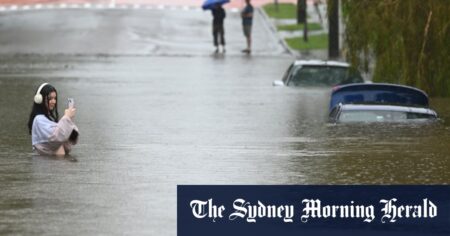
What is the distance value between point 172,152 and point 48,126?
2444 mm

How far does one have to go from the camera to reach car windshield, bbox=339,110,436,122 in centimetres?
2523

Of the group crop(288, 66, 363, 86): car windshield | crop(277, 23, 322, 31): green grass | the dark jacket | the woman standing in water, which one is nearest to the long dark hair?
A: the woman standing in water

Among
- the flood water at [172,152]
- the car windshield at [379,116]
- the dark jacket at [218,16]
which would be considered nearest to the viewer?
the flood water at [172,152]

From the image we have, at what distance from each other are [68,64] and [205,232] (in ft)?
108

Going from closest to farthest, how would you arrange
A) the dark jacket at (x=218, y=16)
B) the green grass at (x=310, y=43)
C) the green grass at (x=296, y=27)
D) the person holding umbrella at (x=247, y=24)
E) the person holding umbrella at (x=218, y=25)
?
the person holding umbrella at (x=247, y=24) → the person holding umbrella at (x=218, y=25) → the dark jacket at (x=218, y=16) → the green grass at (x=310, y=43) → the green grass at (x=296, y=27)

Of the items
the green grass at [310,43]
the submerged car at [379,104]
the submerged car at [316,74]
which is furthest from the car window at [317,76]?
the green grass at [310,43]

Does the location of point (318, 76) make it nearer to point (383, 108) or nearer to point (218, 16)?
point (383, 108)

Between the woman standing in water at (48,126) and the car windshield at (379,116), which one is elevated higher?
the woman standing in water at (48,126)

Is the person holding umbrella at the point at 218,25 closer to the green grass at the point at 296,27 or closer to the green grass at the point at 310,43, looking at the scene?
the green grass at the point at 310,43

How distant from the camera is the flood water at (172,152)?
15797 millimetres

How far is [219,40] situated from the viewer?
53719 mm

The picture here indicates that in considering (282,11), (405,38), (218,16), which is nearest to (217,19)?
(218,16)

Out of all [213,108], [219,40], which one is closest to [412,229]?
[213,108]

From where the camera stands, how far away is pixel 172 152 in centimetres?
2161
